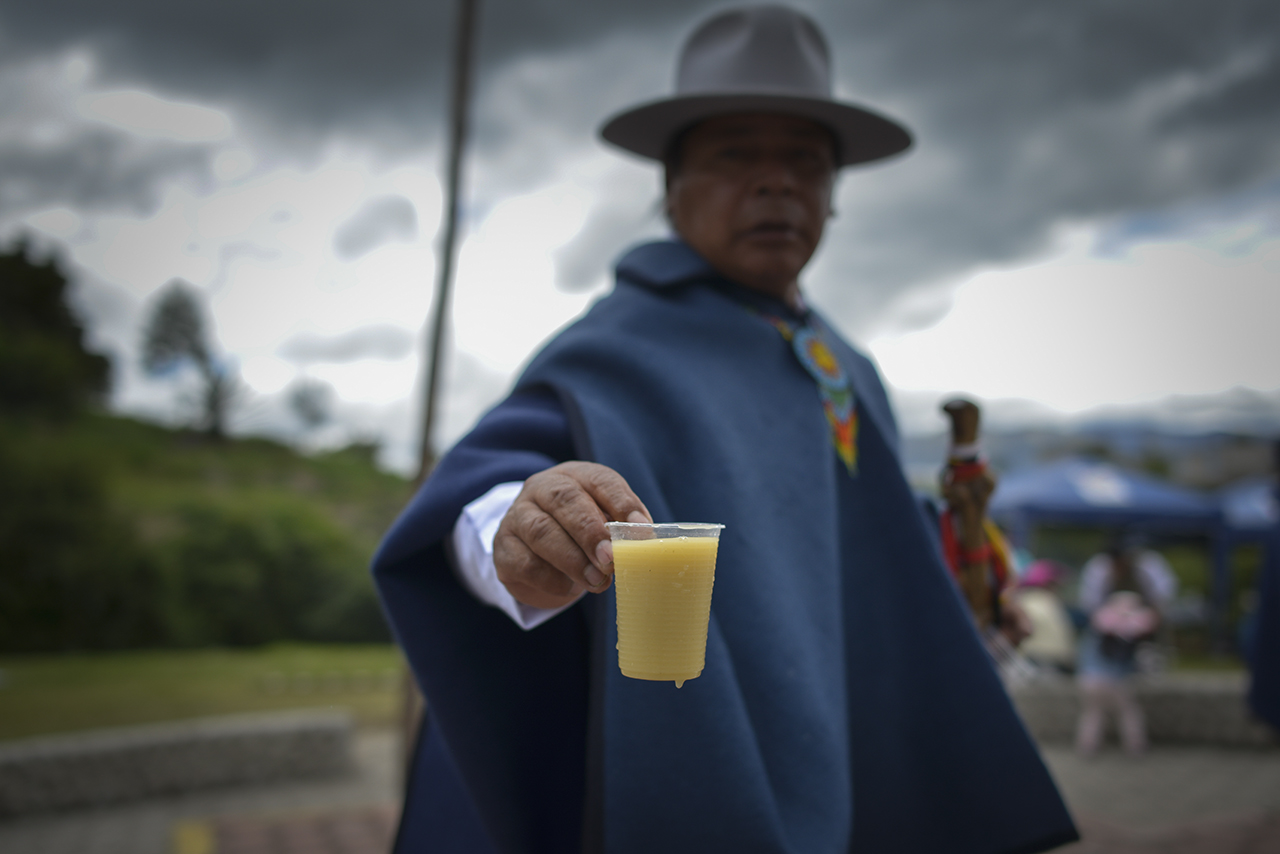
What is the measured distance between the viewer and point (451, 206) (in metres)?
4.03

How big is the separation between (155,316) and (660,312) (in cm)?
725

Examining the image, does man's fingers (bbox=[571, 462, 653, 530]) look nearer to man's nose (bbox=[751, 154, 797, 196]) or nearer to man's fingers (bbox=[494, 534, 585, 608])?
man's fingers (bbox=[494, 534, 585, 608])

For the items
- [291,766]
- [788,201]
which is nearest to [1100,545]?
[291,766]

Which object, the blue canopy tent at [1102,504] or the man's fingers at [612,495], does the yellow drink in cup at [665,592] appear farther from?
the blue canopy tent at [1102,504]

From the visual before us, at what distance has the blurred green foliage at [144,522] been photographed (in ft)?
23.9

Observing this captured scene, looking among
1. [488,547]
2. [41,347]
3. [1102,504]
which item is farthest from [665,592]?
[1102,504]

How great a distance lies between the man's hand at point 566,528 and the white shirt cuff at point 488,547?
0.18 meters

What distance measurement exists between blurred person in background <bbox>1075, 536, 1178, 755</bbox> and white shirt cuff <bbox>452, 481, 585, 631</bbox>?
7.64 meters

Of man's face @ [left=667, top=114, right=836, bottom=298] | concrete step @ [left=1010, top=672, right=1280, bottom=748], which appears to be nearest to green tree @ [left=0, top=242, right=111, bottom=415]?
man's face @ [left=667, top=114, right=836, bottom=298]

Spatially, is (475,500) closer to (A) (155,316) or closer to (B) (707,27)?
(B) (707,27)

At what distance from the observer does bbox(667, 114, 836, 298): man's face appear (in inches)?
75.8

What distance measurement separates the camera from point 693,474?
5.23 ft

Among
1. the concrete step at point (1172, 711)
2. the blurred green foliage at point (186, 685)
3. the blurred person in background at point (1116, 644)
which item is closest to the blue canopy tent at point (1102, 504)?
the blurred person in background at point (1116, 644)

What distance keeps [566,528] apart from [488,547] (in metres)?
0.32
